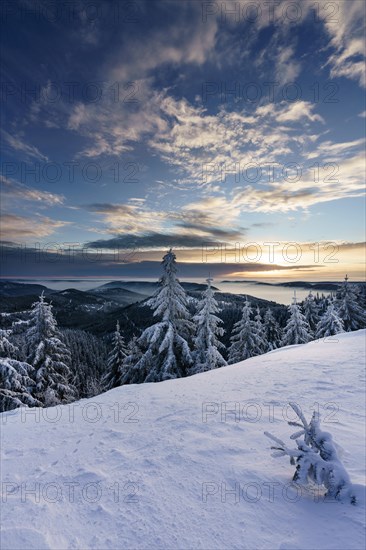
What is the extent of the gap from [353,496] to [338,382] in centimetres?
580

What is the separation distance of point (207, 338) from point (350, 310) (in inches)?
861

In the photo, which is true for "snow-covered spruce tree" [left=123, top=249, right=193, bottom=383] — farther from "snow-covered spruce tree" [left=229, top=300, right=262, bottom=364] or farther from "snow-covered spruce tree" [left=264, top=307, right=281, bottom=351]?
"snow-covered spruce tree" [left=264, top=307, right=281, bottom=351]

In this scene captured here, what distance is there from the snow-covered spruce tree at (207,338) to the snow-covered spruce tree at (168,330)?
145 centimetres

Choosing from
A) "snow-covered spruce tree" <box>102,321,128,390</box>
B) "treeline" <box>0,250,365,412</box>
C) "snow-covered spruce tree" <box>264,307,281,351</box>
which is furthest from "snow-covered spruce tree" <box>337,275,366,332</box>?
"snow-covered spruce tree" <box>102,321,128,390</box>

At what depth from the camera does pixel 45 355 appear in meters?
20.6

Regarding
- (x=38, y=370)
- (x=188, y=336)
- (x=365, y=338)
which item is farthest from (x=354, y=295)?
(x=38, y=370)

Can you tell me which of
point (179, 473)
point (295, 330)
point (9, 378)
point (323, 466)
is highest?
point (323, 466)

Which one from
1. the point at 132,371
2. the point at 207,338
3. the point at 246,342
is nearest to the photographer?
the point at 132,371

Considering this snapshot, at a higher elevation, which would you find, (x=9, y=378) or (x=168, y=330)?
(x=168, y=330)

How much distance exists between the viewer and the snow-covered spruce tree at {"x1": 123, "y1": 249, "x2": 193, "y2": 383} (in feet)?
58.9

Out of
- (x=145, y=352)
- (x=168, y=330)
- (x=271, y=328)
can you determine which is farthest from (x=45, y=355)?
(x=271, y=328)

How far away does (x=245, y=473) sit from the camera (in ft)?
13.0

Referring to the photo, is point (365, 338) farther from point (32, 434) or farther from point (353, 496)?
point (32, 434)

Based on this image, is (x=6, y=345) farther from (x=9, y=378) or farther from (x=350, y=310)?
(x=350, y=310)
